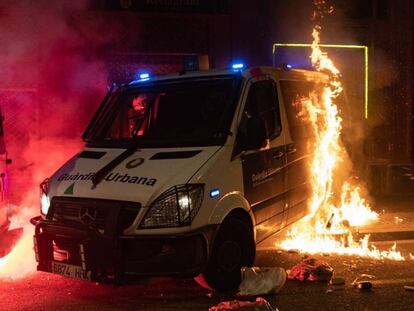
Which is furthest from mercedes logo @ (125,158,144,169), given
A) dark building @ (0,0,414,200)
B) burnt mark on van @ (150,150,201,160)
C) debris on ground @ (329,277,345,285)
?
dark building @ (0,0,414,200)

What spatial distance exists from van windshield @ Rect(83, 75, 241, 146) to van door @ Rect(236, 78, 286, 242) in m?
0.23

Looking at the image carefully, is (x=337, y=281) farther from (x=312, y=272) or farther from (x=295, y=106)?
(x=295, y=106)

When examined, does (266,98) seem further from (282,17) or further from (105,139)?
(282,17)

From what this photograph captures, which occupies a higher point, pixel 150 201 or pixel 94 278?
pixel 150 201

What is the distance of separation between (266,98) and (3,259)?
10.8 ft

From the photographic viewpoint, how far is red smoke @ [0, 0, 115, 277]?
8.16 meters

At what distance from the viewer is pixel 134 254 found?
4.19 metres

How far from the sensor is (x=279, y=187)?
5.48 meters

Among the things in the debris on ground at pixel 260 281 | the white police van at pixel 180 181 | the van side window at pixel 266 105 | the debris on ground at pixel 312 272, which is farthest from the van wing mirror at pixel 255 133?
the debris on ground at pixel 312 272

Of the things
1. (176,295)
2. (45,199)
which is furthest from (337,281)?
(45,199)

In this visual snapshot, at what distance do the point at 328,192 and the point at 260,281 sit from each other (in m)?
2.46

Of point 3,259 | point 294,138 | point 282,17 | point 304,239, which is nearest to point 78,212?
point 3,259

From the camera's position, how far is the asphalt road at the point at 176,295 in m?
4.56

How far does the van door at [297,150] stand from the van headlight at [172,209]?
172cm
